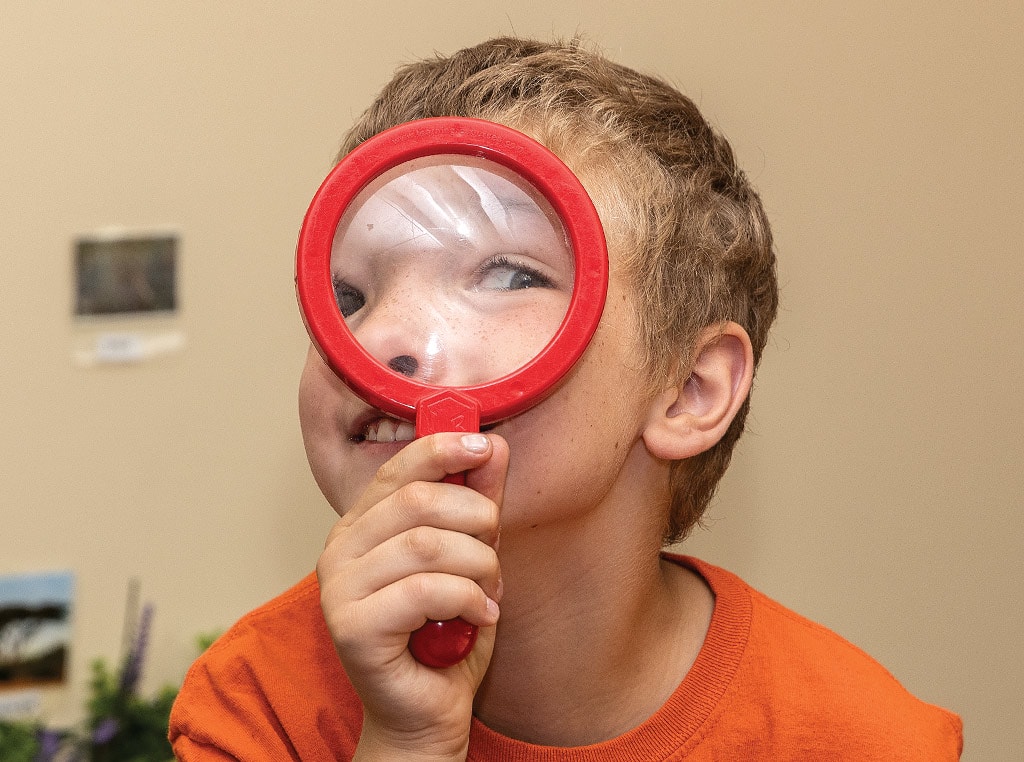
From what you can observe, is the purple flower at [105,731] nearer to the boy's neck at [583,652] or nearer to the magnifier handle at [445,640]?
the boy's neck at [583,652]

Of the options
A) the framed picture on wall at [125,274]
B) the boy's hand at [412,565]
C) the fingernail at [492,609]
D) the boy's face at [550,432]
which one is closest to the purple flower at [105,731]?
the framed picture on wall at [125,274]

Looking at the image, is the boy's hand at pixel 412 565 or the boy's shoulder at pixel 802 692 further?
the boy's shoulder at pixel 802 692

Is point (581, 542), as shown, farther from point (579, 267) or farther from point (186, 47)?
point (186, 47)

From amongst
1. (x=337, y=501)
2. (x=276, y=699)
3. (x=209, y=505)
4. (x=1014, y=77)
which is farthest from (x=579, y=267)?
(x=1014, y=77)

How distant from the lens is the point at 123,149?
1704mm

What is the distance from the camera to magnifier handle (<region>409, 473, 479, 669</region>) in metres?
0.86

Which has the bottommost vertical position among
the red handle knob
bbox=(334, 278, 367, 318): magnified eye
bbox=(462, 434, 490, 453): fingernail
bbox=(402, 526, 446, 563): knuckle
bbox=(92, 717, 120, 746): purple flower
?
bbox=(92, 717, 120, 746): purple flower

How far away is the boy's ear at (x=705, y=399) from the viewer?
1.13m

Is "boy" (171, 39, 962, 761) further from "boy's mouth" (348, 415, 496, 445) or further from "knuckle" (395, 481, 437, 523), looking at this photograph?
"knuckle" (395, 481, 437, 523)

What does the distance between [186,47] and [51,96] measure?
212mm

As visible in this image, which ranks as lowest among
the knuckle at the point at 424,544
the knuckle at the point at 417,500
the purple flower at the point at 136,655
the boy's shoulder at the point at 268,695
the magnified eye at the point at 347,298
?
the purple flower at the point at 136,655

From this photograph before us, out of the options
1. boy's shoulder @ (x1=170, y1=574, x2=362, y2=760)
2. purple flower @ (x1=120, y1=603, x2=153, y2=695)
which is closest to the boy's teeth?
boy's shoulder @ (x1=170, y1=574, x2=362, y2=760)

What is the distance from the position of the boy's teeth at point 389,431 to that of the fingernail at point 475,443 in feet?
0.51

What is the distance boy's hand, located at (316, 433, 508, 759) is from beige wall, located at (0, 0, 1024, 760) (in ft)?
3.17
